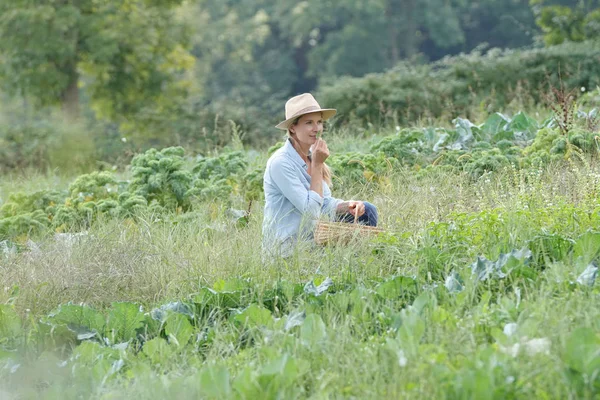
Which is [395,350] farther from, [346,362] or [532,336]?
[532,336]

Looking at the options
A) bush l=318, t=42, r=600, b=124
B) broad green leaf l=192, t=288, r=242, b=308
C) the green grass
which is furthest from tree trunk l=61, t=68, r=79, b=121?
broad green leaf l=192, t=288, r=242, b=308

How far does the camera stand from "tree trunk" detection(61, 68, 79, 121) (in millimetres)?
21078

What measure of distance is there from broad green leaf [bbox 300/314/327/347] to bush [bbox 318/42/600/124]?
438 inches

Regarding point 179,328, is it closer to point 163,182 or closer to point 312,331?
point 312,331

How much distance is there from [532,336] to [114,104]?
18407 millimetres

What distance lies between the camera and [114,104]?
21.5 metres

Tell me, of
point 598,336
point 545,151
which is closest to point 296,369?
point 598,336

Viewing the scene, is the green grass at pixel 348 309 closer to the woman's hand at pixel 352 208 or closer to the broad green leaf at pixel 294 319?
the broad green leaf at pixel 294 319

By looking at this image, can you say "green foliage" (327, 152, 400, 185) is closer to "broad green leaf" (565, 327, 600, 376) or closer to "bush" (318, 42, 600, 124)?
"broad green leaf" (565, 327, 600, 376)

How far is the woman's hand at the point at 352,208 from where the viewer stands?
6.34m

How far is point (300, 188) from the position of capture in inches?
254

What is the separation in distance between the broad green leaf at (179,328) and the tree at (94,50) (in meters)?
15.0

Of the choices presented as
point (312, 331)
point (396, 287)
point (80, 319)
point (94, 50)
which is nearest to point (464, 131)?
point (396, 287)

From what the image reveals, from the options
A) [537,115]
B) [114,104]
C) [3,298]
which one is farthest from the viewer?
[114,104]
